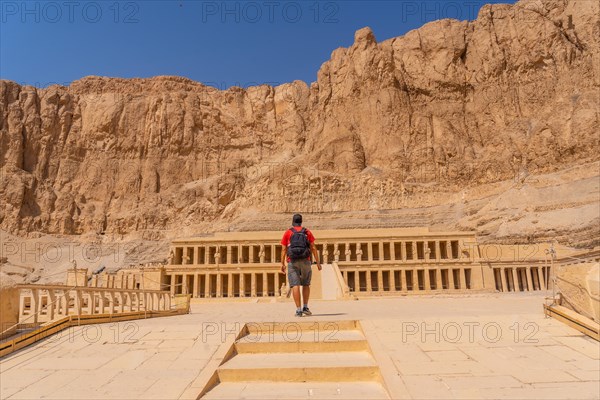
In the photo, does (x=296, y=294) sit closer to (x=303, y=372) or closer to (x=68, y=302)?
(x=303, y=372)

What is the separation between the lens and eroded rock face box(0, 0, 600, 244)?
66875 millimetres

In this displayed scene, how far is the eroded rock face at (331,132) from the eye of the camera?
66875 millimetres

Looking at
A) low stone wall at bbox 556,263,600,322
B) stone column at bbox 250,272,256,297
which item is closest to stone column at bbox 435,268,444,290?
stone column at bbox 250,272,256,297

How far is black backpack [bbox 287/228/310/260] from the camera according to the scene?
10.3 metres

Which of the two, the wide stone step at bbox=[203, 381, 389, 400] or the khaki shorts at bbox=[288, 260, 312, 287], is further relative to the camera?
the khaki shorts at bbox=[288, 260, 312, 287]

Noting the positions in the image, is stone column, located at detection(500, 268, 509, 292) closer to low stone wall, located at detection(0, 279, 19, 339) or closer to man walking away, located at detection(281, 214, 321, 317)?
man walking away, located at detection(281, 214, 321, 317)

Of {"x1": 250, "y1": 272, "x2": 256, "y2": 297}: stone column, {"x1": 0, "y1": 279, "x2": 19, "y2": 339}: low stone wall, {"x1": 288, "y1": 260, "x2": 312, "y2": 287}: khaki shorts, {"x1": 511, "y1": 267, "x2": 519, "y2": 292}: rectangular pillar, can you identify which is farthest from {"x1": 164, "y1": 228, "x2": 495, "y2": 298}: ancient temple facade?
{"x1": 0, "y1": 279, "x2": 19, "y2": 339}: low stone wall

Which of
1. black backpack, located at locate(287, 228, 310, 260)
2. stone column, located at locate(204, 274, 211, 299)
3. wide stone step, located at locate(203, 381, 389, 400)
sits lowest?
stone column, located at locate(204, 274, 211, 299)

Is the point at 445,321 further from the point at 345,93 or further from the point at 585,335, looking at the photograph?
the point at 345,93

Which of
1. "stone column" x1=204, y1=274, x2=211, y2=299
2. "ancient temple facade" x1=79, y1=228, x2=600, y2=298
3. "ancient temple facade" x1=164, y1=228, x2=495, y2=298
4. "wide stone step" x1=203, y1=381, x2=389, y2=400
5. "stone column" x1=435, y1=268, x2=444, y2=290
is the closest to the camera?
"wide stone step" x1=203, y1=381, x2=389, y2=400

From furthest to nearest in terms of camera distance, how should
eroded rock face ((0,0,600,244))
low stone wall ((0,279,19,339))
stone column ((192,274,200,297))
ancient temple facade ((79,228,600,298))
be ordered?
eroded rock face ((0,0,600,244)) < stone column ((192,274,200,297)) < ancient temple facade ((79,228,600,298)) < low stone wall ((0,279,19,339))

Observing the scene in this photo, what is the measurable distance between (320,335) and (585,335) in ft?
13.7

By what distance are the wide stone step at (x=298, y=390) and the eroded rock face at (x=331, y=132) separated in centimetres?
5409

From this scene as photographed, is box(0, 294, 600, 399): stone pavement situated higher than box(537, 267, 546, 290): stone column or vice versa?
box(0, 294, 600, 399): stone pavement
